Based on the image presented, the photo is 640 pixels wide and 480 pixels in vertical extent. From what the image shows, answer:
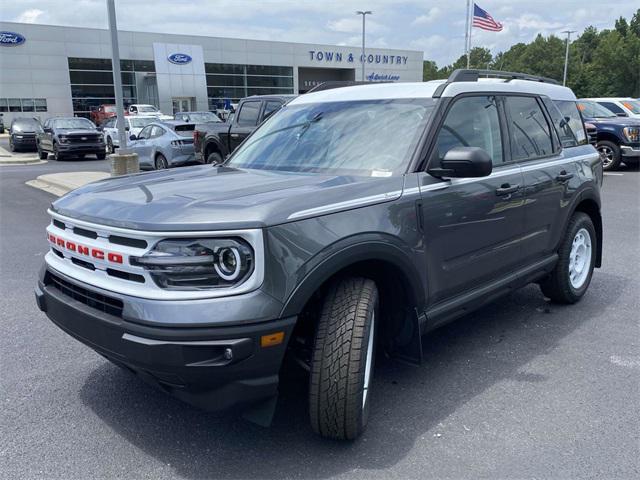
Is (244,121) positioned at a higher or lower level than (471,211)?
higher

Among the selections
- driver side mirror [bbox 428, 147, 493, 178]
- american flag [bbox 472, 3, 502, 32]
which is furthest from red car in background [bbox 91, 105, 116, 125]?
driver side mirror [bbox 428, 147, 493, 178]

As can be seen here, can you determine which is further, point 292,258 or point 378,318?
point 378,318

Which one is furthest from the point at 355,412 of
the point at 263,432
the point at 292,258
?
the point at 292,258

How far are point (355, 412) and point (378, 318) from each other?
0.69 meters

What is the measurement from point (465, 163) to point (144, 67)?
171ft

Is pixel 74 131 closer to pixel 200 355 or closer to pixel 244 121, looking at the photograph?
pixel 244 121

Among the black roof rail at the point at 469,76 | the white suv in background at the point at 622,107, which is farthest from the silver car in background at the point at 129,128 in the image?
the black roof rail at the point at 469,76

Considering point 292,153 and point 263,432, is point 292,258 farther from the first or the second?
point 292,153

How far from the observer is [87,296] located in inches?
112

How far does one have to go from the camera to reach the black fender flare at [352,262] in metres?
2.62

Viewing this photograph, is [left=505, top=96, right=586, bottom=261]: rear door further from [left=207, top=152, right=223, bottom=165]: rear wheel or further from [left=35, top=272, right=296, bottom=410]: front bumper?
[left=207, top=152, right=223, bottom=165]: rear wheel

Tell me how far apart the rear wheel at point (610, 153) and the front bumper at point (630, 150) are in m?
0.12

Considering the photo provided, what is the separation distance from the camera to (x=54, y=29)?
1815 inches

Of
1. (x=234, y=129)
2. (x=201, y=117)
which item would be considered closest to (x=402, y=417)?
(x=234, y=129)
